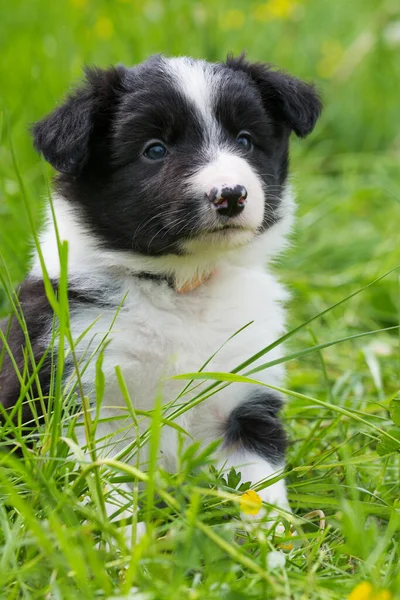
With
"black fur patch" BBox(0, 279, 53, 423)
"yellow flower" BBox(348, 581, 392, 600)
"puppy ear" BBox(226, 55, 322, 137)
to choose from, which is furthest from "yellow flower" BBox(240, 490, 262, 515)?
"puppy ear" BBox(226, 55, 322, 137)

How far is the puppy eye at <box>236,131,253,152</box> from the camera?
11.2 feet

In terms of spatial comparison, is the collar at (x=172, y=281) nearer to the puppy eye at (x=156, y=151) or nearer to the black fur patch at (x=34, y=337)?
the black fur patch at (x=34, y=337)

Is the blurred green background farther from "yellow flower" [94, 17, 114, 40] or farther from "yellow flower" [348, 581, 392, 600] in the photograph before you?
"yellow flower" [348, 581, 392, 600]

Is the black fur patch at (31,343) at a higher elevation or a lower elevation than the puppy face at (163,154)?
lower

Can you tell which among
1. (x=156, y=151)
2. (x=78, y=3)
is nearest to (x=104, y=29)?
(x=78, y=3)

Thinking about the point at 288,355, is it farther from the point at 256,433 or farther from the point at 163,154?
the point at 163,154

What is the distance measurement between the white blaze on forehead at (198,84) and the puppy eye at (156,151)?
0.60 feet

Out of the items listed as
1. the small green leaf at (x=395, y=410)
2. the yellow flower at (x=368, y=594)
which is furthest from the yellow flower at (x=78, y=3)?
the yellow flower at (x=368, y=594)

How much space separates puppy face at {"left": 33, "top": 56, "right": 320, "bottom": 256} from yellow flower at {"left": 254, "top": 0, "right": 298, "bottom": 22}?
3.53 m

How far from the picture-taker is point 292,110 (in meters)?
3.64

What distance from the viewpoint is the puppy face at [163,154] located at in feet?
10.2

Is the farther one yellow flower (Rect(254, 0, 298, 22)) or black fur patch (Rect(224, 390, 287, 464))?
yellow flower (Rect(254, 0, 298, 22))

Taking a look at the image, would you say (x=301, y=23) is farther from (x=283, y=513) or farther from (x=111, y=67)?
(x=283, y=513)

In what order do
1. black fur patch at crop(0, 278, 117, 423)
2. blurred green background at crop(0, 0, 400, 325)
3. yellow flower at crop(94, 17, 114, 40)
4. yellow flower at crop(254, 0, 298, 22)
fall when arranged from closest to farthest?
black fur patch at crop(0, 278, 117, 423) < blurred green background at crop(0, 0, 400, 325) < yellow flower at crop(254, 0, 298, 22) < yellow flower at crop(94, 17, 114, 40)
